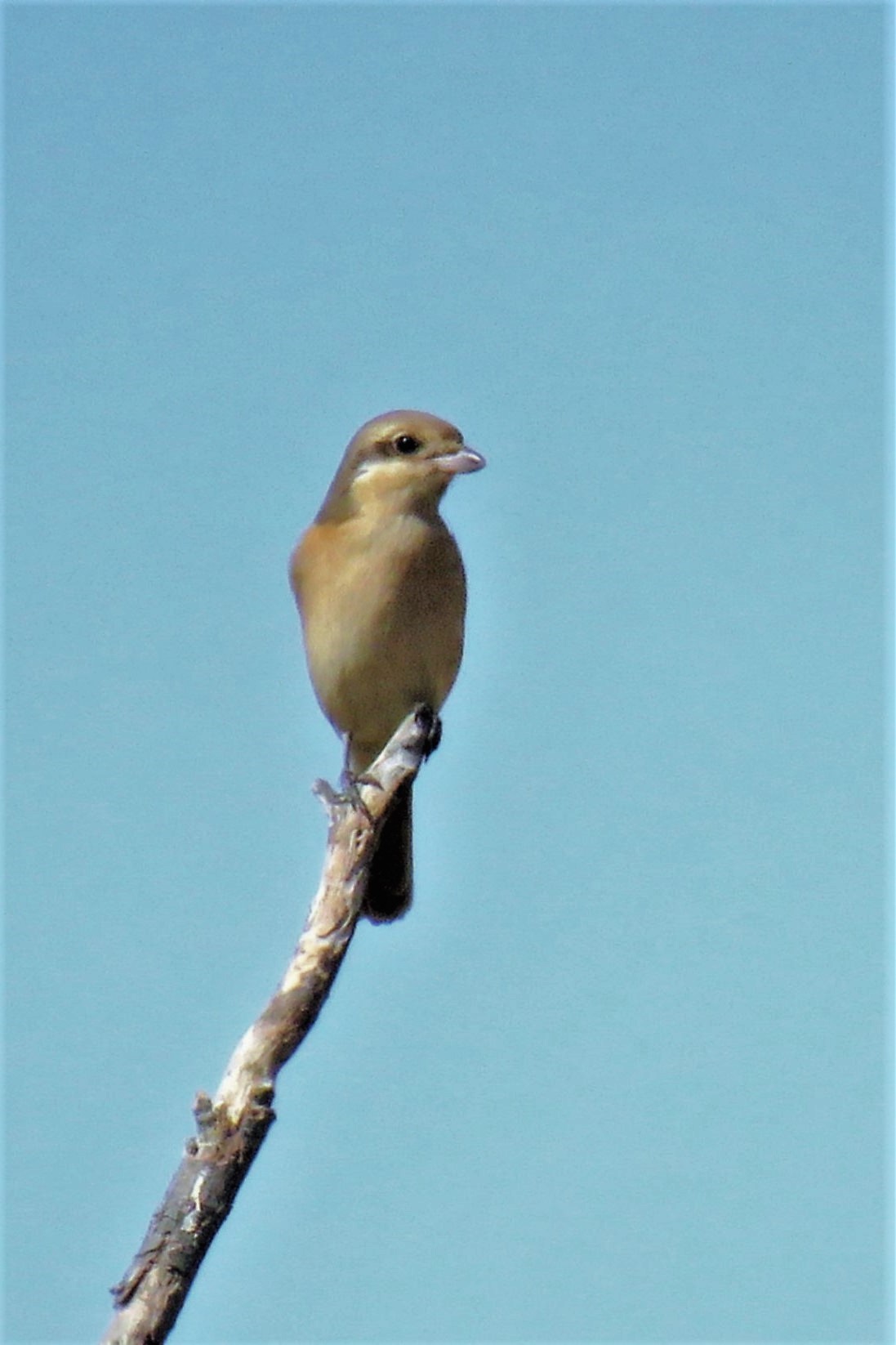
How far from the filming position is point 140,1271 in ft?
15.5

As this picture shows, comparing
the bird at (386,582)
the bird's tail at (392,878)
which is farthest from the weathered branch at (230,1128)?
the bird at (386,582)

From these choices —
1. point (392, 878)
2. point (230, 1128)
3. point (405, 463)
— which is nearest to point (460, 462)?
point (405, 463)

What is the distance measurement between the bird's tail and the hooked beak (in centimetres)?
154

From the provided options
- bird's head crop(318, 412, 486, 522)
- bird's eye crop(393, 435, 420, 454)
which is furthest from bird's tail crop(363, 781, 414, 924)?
bird's eye crop(393, 435, 420, 454)

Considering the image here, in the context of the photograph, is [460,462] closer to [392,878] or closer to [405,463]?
[405,463]

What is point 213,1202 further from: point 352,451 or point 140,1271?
point 352,451

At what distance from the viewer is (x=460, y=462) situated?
8000 millimetres

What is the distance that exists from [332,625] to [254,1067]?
3308mm

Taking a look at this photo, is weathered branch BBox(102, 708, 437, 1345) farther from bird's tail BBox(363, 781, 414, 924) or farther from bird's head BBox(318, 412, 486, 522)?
bird's head BBox(318, 412, 486, 522)

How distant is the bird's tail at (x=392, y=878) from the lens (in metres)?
7.53

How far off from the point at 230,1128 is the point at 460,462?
3.85m

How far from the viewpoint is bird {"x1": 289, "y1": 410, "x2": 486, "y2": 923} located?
26.0 ft

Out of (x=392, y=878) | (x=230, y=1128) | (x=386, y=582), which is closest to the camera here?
(x=230, y=1128)

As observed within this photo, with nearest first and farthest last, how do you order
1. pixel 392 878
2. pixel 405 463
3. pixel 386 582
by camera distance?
pixel 392 878 → pixel 386 582 → pixel 405 463
